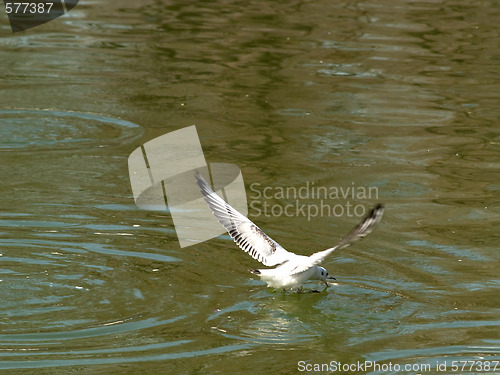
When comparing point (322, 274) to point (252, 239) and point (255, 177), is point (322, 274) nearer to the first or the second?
point (252, 239)

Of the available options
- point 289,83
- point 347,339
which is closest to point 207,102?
point 289,83

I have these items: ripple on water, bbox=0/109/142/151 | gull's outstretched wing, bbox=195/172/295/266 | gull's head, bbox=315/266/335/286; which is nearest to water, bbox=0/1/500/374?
ripple on water, bbox=0/109/142/151

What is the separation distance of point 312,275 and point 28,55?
790 centimetres

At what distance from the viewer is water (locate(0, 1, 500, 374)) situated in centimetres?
614

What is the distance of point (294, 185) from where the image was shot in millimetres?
9172

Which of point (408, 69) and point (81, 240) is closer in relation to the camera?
point (81, 240)

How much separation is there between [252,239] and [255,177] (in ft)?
8.55

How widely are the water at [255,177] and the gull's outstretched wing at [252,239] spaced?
1.07 ft

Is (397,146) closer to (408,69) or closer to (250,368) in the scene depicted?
(408,69)

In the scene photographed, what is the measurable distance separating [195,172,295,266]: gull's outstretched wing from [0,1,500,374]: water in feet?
1.07

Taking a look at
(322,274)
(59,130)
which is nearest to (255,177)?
(59,130)

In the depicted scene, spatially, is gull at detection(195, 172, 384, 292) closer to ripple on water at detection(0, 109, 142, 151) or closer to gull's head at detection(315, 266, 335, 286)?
gull's head at detection(315, 266, 335, 286)

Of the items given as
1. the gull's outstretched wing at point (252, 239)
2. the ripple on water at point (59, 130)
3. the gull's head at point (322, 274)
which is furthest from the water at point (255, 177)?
the gull's outstretched wing at point (252, 239)

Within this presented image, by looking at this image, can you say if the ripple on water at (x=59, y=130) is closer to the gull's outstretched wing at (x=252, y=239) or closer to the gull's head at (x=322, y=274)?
the gull's outstretched wing at (x=252, y=239)
